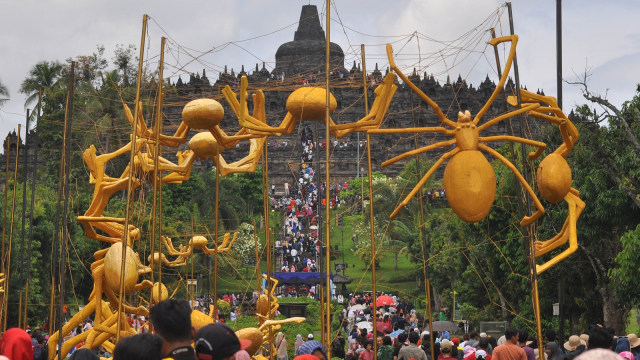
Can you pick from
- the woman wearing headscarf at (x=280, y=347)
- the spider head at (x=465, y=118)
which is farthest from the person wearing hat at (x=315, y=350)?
Answer: the woman wearing headscarf at (x=280, y=347)

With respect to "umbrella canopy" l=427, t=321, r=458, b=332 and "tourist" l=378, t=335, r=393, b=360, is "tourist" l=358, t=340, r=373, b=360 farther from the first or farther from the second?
"umbrella canopy" l=427, t=321, r=458, b=332

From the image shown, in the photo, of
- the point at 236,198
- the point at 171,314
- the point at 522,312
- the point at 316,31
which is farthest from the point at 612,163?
the point at 316,31

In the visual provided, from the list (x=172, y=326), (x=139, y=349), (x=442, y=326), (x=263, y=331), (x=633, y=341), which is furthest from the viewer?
(x=442, y=326)

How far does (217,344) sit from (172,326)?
414 mm

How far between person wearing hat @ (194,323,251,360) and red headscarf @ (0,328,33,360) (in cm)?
181

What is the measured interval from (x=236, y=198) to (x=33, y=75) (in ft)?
38.7

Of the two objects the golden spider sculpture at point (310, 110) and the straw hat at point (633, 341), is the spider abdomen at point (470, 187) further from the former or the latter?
the straw hat at point (633, 341)

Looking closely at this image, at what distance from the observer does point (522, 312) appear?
22.6 metres

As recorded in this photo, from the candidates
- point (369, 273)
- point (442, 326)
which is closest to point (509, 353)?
point (442, 326)

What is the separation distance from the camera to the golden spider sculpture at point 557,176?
335 inches

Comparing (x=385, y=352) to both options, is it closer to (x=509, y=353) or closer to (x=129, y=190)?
(x=509, y=353)

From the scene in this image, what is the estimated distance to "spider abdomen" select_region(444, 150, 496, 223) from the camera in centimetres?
786

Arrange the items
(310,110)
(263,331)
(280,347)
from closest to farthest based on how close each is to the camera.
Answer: (310,110)
(263,331)
(280,347)

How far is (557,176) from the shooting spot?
850 cm
